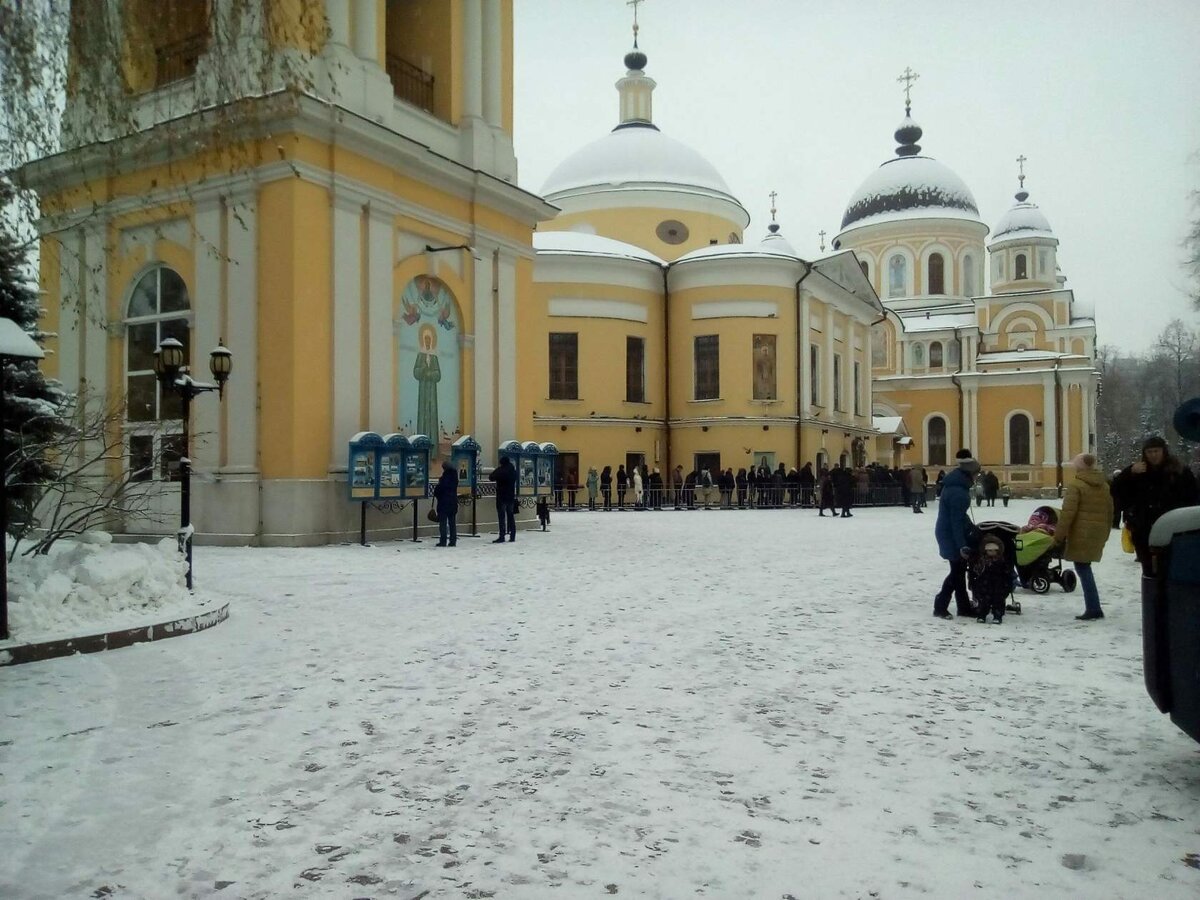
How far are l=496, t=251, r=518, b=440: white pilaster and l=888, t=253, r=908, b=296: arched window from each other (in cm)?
4751

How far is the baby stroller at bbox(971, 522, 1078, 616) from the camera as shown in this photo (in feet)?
32.2

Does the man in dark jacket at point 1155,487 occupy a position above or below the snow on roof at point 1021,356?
below

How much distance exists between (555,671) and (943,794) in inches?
127

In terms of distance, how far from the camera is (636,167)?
4488 centimetres

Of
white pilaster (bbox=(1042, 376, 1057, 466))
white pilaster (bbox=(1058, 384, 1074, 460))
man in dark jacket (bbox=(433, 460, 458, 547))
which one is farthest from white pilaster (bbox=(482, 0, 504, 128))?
white pilaster (bbox=(1058, 384, 1074, 460))

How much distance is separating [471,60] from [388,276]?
20.5ft

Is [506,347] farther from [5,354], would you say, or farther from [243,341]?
[5,354]

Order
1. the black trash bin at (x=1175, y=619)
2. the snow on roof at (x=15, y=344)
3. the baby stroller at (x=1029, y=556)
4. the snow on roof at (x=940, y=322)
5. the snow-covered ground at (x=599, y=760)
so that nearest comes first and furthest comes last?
the snow-covered ground at (x=599, y=760), the black trash bin at (x=1175, y=619), the snow on roof at (x=15, y=344), the baby stroller at (x=1029, y=556), the snow on roof at (x=940, y=322)

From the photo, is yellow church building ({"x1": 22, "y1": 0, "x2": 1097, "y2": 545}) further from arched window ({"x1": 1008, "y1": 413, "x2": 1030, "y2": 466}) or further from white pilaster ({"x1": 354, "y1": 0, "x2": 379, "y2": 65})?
arched window ({"x1": 1008, "y1": 413, "x2": 1030, "y2": 466})

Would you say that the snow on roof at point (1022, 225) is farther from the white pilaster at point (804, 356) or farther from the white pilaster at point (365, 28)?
the white pilaster at point (365, 28)

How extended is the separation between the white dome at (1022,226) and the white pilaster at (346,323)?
5667cm

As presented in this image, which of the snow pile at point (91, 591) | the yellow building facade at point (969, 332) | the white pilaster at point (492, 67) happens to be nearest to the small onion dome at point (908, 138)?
the yellow building facade at point (969, 332)

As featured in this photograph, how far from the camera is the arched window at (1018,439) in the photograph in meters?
59.3

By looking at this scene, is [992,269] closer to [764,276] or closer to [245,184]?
[764,276]
